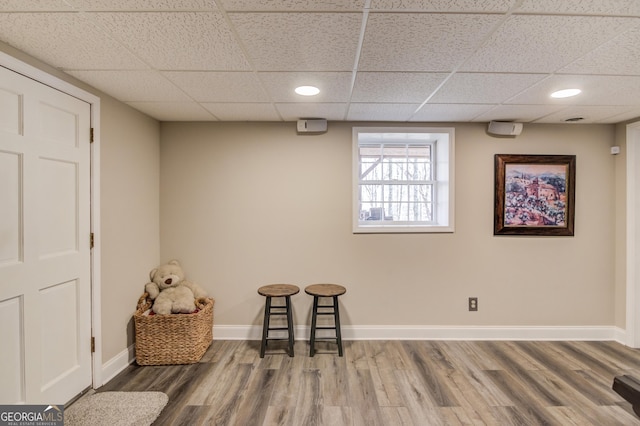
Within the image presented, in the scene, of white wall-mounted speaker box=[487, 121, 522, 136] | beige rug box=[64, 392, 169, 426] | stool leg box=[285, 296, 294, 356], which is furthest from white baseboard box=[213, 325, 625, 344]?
white wall-mounted speaker box=[487, 121, 522, 136]

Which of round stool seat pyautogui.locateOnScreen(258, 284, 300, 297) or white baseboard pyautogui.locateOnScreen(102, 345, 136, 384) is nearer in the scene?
white baseboard pyautogui.locateOnScreen(102, 345, 136, 384)

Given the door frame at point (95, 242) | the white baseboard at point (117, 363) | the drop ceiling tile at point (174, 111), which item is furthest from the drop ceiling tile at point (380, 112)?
the white baseboard at point (117, 363)

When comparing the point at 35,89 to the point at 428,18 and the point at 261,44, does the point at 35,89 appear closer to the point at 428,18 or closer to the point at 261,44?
the point at 261,44

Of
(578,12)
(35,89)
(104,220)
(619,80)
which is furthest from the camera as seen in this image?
(104,220)

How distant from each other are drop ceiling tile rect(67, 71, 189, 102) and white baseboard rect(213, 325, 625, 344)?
2.22 metres

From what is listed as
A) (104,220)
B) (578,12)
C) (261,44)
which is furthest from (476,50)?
(104,220)

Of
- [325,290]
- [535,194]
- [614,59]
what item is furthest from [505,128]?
[325,290]

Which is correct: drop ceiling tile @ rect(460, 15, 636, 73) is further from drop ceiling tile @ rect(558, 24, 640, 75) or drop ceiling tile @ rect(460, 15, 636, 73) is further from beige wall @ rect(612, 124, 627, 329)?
beige wall @ rect(612, 124, 627, 329)

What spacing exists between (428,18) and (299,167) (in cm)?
195

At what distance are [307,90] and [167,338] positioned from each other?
2346 millimetres

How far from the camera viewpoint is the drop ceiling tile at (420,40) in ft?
4.60

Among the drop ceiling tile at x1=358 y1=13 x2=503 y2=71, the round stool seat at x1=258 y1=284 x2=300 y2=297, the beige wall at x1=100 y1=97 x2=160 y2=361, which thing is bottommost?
the round stool seat at x1=258 y1=284 x2=300 y2=297

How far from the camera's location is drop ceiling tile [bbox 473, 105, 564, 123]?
104 inches

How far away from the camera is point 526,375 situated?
8.18 feet
